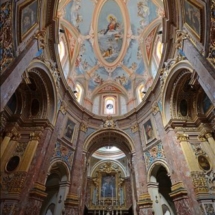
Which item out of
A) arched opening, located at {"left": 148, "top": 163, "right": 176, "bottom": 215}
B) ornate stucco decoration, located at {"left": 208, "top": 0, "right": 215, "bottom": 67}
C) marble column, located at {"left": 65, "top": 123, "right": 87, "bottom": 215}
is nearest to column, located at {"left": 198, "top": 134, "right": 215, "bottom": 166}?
arched opening, located at {"left": 148, "top": 163, "right": 176, "bottom": 215}

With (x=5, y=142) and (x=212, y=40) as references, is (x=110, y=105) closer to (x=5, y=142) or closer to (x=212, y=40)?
(x=5, y=142)

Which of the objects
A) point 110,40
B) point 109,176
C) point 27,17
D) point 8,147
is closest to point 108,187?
point 109,176

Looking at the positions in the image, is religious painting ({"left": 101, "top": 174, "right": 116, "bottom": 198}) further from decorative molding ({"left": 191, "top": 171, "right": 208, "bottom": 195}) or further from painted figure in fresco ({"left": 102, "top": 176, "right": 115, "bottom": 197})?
decorative molding ({"left": 191, "top": 171, "right": 208, "bottom": 195})

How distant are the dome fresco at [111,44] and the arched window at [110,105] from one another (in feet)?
1.73

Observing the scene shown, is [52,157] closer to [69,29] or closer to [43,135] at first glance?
[43,135]

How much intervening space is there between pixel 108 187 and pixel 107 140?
7092 mm

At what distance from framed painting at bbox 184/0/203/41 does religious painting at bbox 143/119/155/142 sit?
7072 mm

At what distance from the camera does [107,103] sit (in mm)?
19156

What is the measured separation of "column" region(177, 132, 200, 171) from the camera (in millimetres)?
9216

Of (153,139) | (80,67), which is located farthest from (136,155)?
(80,67)

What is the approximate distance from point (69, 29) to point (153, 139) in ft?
37.9

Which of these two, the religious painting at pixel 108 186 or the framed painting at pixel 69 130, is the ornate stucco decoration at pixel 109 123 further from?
the religious painting at pixel 108 186

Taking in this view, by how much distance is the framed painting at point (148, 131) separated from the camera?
1315 centimetres

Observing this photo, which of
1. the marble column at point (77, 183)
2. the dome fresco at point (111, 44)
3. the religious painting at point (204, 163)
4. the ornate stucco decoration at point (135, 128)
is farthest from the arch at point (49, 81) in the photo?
the religious painting at point (204, 163)
